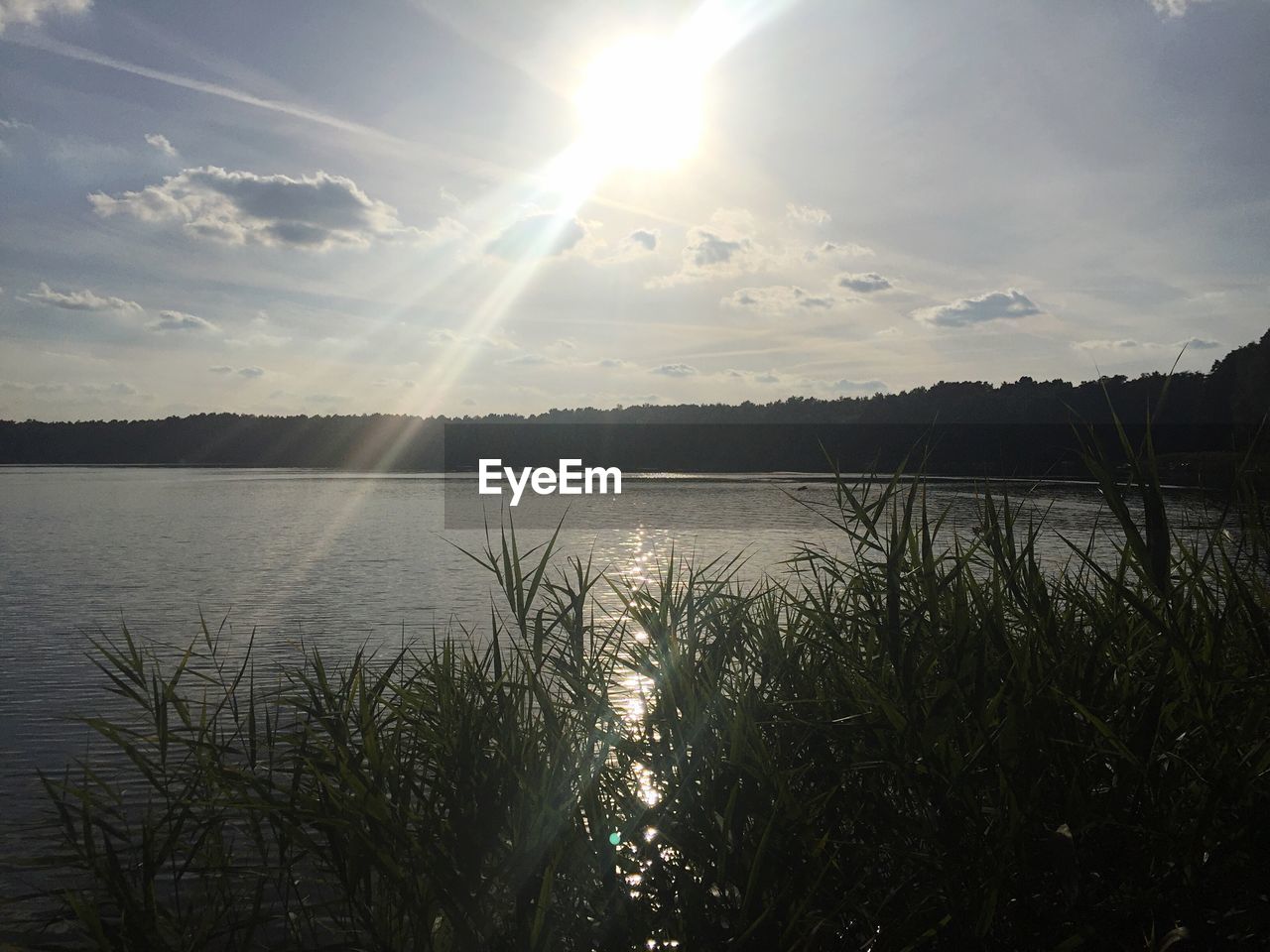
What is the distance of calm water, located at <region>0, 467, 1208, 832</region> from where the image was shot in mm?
12266

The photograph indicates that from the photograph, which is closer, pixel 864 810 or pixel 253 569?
pixel 864 810

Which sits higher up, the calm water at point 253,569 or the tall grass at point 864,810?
the tall grass at point 864,810

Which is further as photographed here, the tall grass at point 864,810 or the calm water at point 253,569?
the calm water at point 253,569

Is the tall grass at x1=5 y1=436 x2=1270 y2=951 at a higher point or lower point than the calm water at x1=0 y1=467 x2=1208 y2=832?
higher

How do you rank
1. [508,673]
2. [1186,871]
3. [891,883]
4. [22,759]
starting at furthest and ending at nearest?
[22,759], [508,673], [891,883], [1186,871]

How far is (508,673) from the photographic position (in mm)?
4988

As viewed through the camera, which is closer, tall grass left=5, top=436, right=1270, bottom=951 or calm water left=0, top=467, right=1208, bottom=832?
tall grass left=5, top=436, right=1270, bottom=951

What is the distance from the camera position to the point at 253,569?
2420 cm

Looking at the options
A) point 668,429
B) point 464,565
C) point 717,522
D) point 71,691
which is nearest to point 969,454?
point 668,429

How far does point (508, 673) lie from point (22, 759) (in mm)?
6429

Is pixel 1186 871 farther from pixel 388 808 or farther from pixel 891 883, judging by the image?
pixel 388 808

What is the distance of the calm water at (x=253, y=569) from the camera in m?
12.3

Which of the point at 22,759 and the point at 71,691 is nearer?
the point at 22,759

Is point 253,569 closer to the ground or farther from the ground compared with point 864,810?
closer to the ground
